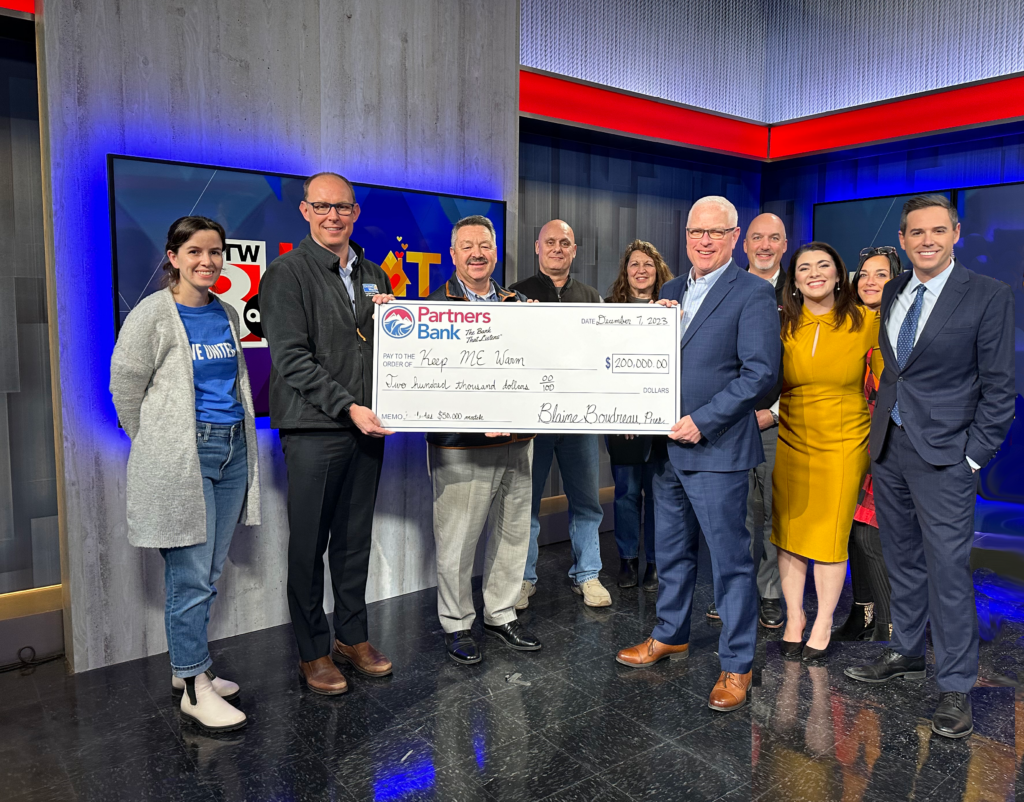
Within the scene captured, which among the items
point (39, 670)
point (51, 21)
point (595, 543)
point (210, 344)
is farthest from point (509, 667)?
point (51, 21)

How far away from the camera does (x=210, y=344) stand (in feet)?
8.32

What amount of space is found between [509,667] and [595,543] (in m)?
0.93

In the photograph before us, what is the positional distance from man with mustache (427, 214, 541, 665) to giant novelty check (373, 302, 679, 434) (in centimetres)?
12

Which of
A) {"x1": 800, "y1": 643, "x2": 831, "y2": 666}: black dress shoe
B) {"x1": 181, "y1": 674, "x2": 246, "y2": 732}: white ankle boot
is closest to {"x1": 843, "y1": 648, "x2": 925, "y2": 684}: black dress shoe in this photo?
{"x1": 800, "y1": 643, "x2": 831, "y2": 666}: black dress shoe

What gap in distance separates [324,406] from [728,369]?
4.59 feet

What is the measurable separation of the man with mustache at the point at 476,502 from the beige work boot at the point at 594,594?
50cm

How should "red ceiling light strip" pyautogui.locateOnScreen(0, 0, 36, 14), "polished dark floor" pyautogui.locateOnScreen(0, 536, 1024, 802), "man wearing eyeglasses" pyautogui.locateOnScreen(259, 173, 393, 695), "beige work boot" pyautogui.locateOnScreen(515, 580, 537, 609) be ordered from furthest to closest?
"beige work boot" pyautogui.locateOnScreen(515, 580, 537, 609) < "red ceiling light strip" pyautogui.locateOnScreen(0, 0, 36, 14) < "man wearing eyeglasses" pyautogui.locateOnScreen(259, 173, 393, 695) < "polished dark floor" pyautogui.locateOnScreen(0, 536, 1024, 802)

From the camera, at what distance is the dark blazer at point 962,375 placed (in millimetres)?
2482

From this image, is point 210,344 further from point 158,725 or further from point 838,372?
point 838,372

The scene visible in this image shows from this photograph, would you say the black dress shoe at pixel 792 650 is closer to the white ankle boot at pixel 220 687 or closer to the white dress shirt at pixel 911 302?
the white dress shirt at pixel 911 302

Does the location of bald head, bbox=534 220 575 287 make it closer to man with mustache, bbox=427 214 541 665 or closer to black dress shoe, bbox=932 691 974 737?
man with mustache, bbox=427 214 541 665

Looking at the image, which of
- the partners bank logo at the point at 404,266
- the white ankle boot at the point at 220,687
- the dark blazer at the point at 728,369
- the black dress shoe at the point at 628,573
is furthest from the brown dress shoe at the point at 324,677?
the partners bank logo at the point at 404,266

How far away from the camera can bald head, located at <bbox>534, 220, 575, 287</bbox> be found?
363 centimetres

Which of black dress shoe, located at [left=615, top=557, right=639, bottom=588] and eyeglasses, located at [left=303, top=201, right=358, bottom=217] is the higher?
eyeglasses, located at [left=303, top=201, right=358, bottom=217]
